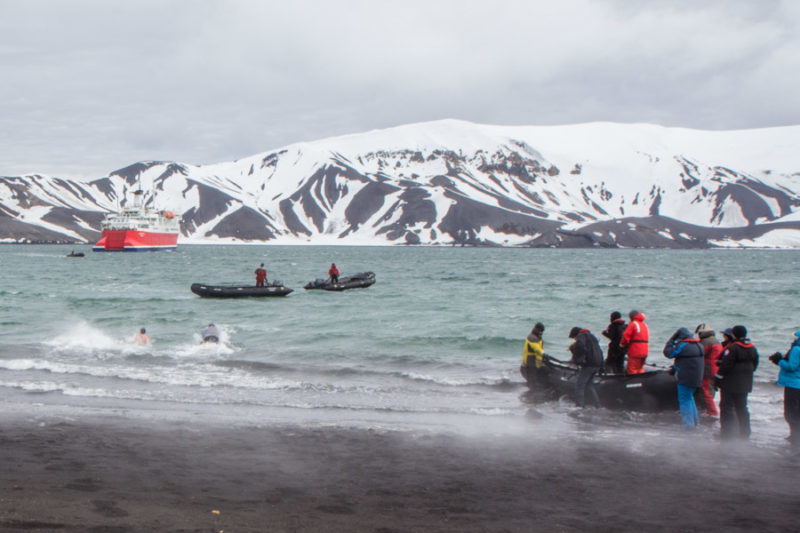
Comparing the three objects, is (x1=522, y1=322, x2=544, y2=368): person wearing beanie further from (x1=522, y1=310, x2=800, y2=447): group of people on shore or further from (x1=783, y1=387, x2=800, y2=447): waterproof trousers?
(x1=783, y1=387, x2=800, y2=447): waterproof trousers

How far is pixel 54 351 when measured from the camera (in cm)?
2200

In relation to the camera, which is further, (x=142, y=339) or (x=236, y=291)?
(x=236, y=291)

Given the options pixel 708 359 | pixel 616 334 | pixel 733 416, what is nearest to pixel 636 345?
pixel 616 334

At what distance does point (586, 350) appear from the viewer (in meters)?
13.7

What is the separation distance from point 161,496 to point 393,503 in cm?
259

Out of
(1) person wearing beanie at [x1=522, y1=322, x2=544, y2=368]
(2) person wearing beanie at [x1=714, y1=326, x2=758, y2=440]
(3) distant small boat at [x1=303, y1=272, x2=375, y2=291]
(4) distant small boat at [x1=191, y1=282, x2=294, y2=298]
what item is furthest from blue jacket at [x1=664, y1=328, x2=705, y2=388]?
(3) distant small boat at [x1=303, y1=272, x2=375, y2=291]

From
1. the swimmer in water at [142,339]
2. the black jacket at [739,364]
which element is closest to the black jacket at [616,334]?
the black jacket at [739,364]

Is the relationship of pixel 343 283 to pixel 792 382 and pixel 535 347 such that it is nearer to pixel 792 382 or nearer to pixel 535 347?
pixel 535 347

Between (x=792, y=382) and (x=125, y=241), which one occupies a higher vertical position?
Answer: (x=125, y=241)

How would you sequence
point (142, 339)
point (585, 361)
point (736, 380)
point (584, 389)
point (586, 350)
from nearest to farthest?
point (736, 380) → point (586, 350) → point (585, 361) → point (584, 389) → point (142, 339)

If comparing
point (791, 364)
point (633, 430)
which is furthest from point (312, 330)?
point (791, 364)

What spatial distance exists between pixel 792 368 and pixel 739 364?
2.37 feet

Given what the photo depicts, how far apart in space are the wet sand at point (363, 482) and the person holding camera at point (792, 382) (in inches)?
29.5

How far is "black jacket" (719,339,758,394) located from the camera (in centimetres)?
1116
